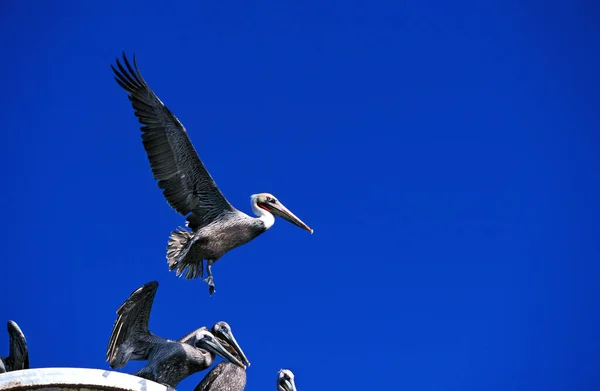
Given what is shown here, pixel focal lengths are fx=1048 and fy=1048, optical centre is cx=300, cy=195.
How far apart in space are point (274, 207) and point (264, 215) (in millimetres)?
366

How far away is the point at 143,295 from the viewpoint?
12.9m

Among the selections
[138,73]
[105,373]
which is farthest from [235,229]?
[105,373]

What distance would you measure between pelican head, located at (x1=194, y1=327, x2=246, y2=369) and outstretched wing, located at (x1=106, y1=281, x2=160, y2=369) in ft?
1.83

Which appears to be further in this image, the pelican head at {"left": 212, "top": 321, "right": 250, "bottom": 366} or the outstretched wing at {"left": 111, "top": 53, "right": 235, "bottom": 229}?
the outstretched wing at {"left": 111, "top": 53, "right": 235, "bottom": 229}

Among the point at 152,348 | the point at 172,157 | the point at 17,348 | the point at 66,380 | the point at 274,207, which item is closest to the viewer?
the point at 66,380

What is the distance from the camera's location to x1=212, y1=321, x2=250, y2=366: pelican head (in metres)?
12.9

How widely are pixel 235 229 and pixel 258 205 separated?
1.00 m

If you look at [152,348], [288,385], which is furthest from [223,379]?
[288,385]

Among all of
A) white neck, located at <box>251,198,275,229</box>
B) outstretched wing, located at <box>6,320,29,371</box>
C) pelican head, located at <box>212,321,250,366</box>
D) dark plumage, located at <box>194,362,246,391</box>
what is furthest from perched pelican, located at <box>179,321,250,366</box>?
white neck, located at <box>251,198,275,229</box>

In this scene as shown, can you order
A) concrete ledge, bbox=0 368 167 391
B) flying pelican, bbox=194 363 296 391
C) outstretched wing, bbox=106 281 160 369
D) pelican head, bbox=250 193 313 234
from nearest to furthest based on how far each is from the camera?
concrete ledge, bbox=0 368 167 391
flying pelican, bbox=194 363 296 391
outstretched wing, bbox=106 281 160 369
pelican head, bbox=250 193 313 234

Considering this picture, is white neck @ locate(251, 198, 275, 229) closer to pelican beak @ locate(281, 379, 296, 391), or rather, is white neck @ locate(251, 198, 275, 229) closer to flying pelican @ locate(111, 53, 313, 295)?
flying pelican @ locate(111, 53, 313, 295)

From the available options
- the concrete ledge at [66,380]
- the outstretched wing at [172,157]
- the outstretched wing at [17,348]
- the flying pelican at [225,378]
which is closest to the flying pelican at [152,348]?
the flying pelican at [225,378]

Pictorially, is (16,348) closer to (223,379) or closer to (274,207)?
(223,379)

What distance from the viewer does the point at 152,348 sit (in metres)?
12.9
